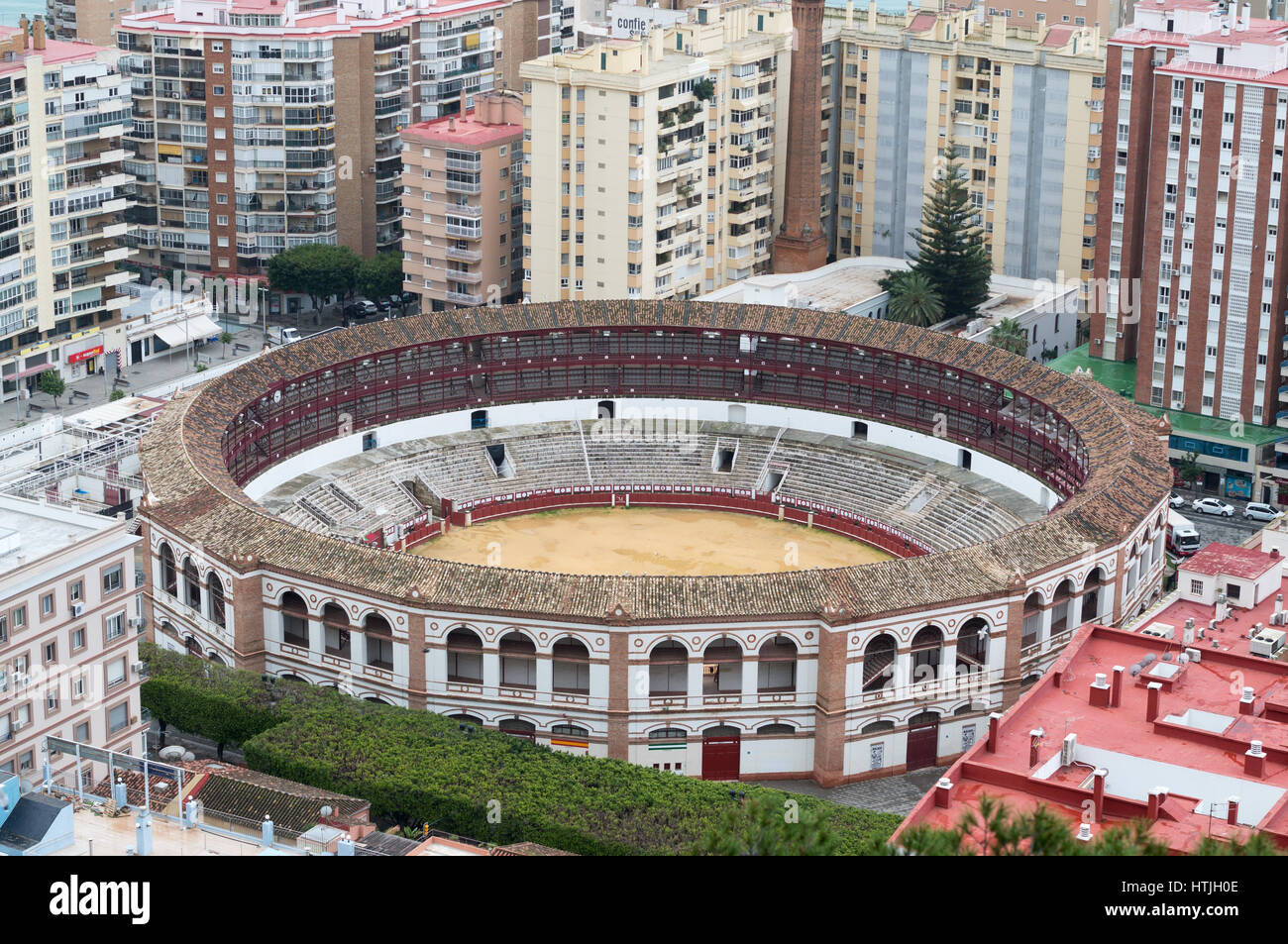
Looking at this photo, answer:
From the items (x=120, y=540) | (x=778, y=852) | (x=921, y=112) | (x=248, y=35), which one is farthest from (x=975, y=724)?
(x=248, y=35)

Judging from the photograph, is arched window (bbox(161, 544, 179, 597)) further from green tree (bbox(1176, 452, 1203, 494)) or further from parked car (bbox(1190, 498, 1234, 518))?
green tree (bbox(1176, 452, 1203, 494))

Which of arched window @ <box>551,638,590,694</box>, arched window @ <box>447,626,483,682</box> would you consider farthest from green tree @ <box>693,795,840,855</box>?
arched window @ <box>447,626,483,682</box>

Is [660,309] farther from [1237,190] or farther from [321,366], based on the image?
[1237,190]

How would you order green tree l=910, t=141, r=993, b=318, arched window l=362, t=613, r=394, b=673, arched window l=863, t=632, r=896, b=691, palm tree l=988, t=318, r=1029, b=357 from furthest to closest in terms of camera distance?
green tree l=910, t=141, r=993, b=318 → palm tree l=988, t=318, r=1029, b=357 → arched window l=362, t=613, r=394, b=673 → arched window l=863, t=632, r=896, b=691

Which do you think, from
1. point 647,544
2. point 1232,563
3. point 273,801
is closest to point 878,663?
point 1232,563

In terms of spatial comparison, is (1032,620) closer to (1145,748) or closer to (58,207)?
(1145,748)
